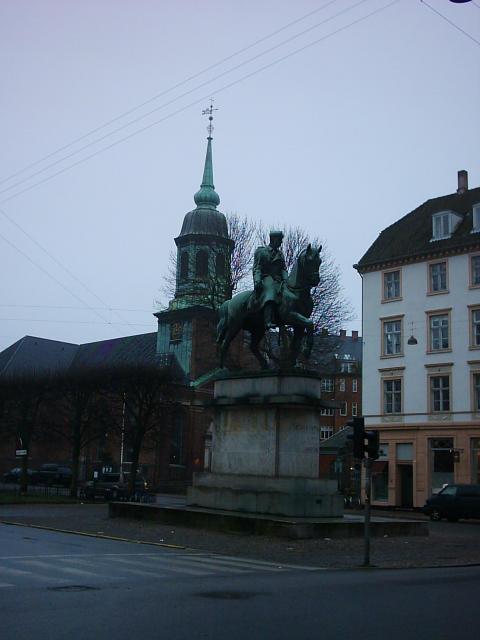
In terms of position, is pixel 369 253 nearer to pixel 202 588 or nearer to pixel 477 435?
pixel 477 435

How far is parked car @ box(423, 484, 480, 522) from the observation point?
38281 millimetres

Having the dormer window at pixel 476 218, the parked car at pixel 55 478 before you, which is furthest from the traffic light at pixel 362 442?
the parked car at pixel 55 478

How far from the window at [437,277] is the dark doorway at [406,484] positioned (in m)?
10.8

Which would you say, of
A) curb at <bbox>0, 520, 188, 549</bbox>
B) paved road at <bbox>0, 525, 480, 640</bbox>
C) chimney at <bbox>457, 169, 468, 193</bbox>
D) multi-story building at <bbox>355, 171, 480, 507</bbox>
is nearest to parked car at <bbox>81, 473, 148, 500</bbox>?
multi-story building at <bbox>355, 171, 480, 507</bbox>

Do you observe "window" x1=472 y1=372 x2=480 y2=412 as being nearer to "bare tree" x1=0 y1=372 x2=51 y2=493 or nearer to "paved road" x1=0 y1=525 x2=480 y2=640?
"bare tree" x1=0 y1=372 x2=51 y2=493

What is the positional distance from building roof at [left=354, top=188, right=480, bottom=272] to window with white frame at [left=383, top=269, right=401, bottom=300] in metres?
0.77

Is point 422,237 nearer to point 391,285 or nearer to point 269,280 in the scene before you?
point 391,285

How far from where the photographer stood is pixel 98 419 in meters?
49.8

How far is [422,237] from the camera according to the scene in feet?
174

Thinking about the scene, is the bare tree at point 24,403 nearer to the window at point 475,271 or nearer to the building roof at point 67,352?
the window at point 475,271

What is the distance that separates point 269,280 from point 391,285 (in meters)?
31.4

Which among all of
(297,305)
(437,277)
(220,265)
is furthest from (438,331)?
(297,305)

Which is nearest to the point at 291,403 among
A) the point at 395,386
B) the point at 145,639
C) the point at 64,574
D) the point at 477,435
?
the point at 64,574

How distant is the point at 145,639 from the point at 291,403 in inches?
562
